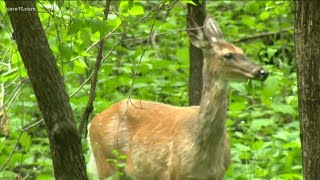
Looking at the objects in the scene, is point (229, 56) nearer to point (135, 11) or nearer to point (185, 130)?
point (185, 130)

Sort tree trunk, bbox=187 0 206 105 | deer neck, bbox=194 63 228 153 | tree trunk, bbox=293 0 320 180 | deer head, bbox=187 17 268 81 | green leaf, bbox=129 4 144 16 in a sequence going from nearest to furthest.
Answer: tree trunk, bbox=293 0 320 180 < green leaf, bbox=129 4 144 16 < deer head, bbox=187 17 268 81 < deer neck, bbox=194 63 228 153 < tree trunk, bbox=187 0 206 105

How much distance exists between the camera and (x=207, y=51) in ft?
25.6

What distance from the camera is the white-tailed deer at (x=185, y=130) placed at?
7488 mm

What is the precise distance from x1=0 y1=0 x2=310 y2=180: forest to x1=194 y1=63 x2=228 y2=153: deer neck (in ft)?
1.84

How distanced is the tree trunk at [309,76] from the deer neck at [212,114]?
2.15 m

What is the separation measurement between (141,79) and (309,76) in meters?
4.74

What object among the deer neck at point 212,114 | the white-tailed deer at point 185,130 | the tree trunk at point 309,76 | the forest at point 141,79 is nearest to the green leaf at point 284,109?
the forest at point 141,79

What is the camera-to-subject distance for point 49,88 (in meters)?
4.73

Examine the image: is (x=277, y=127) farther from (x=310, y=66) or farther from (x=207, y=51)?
(x=310, y=66)

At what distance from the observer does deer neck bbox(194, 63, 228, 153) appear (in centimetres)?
745

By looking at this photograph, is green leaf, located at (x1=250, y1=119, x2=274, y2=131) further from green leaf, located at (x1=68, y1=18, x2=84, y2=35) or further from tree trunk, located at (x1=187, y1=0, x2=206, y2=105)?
green leaf, located at (x1=68, y1=18, x2=84, y2=35)

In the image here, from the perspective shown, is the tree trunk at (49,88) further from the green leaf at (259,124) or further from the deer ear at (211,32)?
the green leaf at (259,124)

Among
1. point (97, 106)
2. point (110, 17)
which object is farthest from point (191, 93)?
point (110, 17)

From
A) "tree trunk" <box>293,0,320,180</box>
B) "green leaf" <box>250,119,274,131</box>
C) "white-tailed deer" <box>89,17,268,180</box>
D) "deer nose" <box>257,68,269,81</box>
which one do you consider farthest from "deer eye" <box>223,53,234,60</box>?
"tree trunk" <box>293,0,320,180</box>
